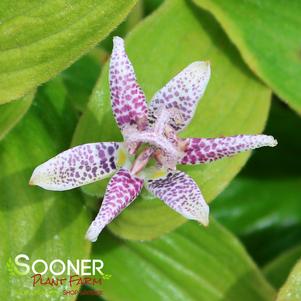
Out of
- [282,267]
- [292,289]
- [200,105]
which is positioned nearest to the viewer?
[292,289]

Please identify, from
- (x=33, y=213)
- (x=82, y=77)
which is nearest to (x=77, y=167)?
(x=33, y=213)

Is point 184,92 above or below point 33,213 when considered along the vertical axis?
above

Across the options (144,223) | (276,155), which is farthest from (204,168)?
(276,155)

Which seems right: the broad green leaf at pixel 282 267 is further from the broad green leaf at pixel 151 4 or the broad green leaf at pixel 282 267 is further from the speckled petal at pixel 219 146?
the broad green leaf at pixel 151 4

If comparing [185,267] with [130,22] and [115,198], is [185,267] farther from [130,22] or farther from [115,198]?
[130,22]

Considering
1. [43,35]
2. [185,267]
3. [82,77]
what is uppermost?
[43,35]
